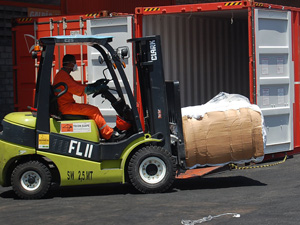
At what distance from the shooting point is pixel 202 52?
13008 mm

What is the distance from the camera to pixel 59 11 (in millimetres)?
15469

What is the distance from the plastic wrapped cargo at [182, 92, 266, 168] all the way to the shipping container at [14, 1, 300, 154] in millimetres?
1710

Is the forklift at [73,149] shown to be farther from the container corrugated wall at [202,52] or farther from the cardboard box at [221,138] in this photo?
the container corrugated wall at [202,52]

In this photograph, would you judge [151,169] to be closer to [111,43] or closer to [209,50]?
[111,43]

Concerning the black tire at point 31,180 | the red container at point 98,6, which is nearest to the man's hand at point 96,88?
the black tire at point 31,180

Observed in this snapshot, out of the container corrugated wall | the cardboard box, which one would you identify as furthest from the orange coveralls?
the container corrugated wall

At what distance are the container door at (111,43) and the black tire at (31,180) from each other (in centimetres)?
280

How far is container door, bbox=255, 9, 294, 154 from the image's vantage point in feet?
35.0

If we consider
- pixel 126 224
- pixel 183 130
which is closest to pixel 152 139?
pixel 183 130

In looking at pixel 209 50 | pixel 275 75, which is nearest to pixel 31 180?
pixel 275 75

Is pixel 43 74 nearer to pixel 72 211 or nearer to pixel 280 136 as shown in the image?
pixel 72 211

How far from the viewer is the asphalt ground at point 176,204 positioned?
6883 millimetres

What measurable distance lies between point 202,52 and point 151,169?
200 inches

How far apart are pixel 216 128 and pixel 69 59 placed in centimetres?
233
